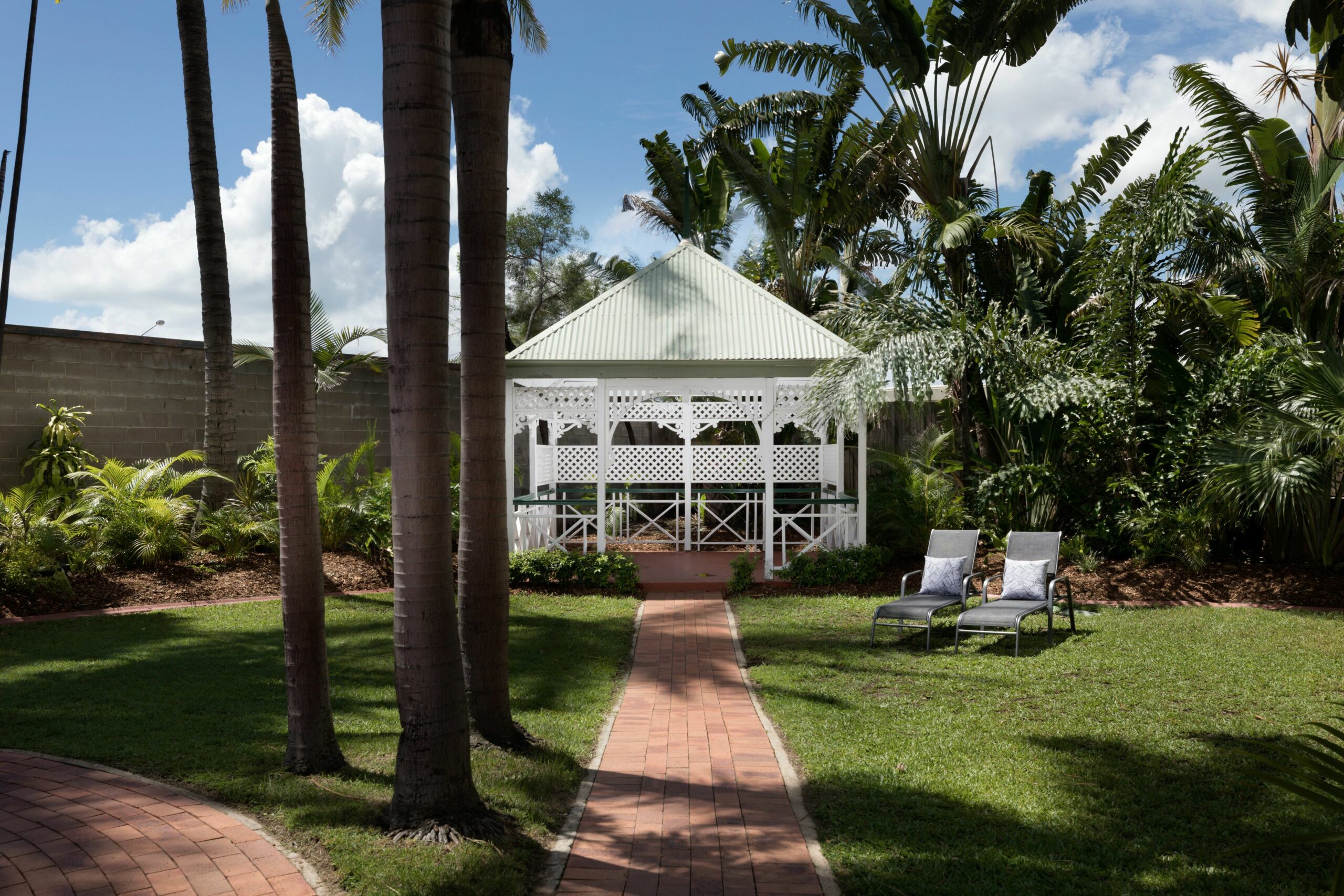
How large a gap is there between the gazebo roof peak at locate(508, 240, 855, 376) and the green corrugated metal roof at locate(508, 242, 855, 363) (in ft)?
0.05

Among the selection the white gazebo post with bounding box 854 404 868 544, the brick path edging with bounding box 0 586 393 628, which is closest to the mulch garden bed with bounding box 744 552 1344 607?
the white gazebo post with bounding box 854 404 868 544

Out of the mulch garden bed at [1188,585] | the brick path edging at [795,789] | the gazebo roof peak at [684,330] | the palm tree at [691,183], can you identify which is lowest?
the brick path edging at [795,789]

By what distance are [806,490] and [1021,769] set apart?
12.0 m

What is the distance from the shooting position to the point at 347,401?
1722 centimetres

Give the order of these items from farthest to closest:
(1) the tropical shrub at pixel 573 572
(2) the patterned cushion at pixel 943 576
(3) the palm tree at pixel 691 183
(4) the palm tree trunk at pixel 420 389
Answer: (3) the palm tree at pixel 691 183, (1) the tropical shrub at pixel 573 572, (2) the patterned cushion at pixel 943 576, (4) the palm tree trunk at pixel 420 389

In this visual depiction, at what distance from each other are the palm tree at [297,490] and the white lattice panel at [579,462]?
1066 cm

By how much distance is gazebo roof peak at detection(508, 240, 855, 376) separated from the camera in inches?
525

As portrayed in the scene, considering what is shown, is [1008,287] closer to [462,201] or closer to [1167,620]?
[1167,620]

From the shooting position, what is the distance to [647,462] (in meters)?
15.8

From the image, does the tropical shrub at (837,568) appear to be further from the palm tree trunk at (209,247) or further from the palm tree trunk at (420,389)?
the palm tree trunk at (420,389)

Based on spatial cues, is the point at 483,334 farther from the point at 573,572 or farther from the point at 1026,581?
the point at 573,572

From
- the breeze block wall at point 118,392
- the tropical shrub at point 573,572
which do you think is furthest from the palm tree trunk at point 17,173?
the tropical shrub at point 573,572

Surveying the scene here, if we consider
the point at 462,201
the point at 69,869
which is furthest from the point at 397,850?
the point at 462,201

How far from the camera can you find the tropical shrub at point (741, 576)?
13.0 m
